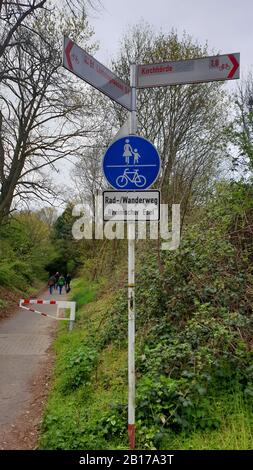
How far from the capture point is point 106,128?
17828mm

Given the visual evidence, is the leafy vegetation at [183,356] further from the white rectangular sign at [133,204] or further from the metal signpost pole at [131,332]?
the white rectangular sign at [133,204]

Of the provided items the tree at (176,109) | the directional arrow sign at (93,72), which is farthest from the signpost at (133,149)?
the tree at (176,109)

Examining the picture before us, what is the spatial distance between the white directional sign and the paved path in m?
4.49

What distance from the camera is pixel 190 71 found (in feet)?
14.0

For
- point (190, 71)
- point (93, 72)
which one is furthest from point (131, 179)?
point (190, 71)

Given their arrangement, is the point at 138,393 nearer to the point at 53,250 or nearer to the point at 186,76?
the point at 186,76

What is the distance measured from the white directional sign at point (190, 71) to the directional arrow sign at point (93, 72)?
245 mm

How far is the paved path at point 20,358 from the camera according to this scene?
6.19 meters

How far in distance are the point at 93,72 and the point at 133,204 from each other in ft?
4.39

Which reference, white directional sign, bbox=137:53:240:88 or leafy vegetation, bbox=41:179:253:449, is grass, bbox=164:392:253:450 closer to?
leafy vegetation, bbox=41:179:253:449

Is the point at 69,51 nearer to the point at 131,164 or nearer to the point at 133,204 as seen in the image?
the point at 131,164
